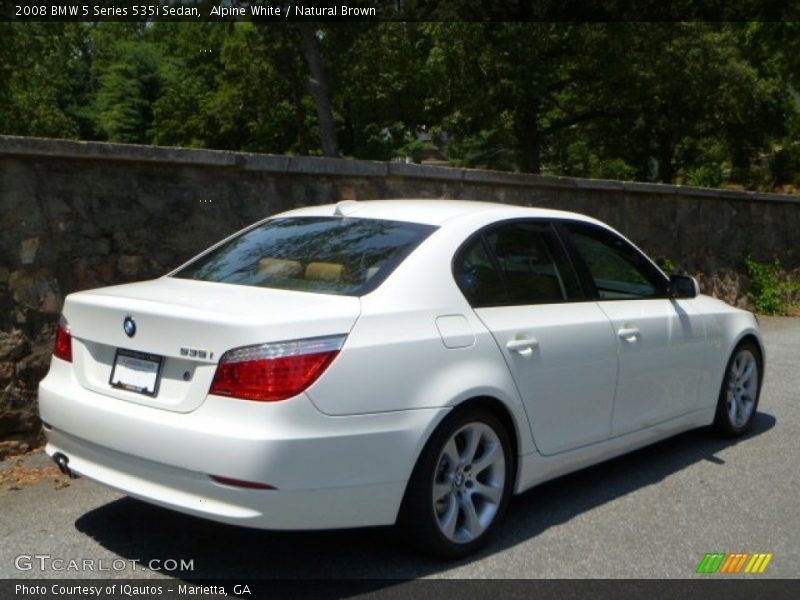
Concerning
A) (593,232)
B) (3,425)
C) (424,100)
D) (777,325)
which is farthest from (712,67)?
(3,425)

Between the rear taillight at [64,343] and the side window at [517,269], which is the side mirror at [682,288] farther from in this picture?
the rear taillight at [64,343]

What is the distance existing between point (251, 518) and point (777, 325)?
1088 cm

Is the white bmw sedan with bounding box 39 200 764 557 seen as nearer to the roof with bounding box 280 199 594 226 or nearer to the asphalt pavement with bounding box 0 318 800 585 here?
the roof with bounding box 280 199 594 226

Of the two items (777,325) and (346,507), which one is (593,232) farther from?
(777,325)

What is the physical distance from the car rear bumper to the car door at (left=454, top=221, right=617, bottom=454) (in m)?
0.70

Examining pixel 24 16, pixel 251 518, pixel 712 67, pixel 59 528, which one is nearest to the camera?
pixel 251 518

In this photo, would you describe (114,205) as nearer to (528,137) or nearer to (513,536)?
(513,536)

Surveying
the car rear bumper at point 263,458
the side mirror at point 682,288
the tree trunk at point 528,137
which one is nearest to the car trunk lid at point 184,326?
the car rear bumper at point 263,458

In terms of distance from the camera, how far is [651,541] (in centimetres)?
477

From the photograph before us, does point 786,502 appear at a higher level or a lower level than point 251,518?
lower

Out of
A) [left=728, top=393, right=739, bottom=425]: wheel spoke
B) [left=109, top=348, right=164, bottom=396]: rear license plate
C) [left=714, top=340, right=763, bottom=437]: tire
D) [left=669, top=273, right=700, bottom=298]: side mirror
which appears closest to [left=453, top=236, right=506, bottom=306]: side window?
[left=109, top=348, right=164, bottom=396]: rear license plate

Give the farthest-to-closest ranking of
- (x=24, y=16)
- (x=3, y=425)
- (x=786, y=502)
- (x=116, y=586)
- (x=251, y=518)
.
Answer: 1. (x=24, y=16)
2. (x=3, y=425)
3. (x=786, y=502)
4. (x=116, y=586)
5. (x=251, y=518)

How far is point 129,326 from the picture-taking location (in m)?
4.20

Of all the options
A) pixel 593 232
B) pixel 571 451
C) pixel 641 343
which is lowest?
pixel 571 451
